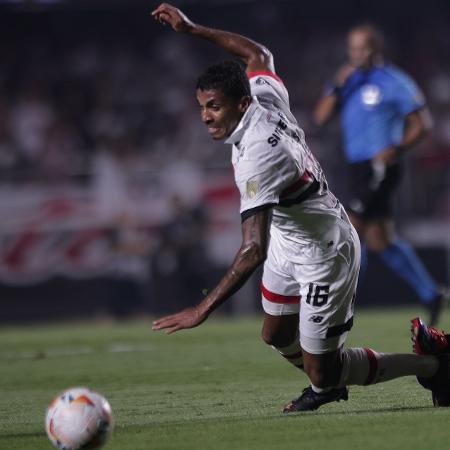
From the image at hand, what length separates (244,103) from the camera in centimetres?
527

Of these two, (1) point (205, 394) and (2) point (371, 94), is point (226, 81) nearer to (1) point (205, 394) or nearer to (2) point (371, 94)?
(1) point (205, 394)

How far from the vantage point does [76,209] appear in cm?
1521

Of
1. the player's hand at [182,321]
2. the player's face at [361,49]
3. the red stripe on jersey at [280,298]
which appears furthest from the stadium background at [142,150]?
the player's hand at [182,321]

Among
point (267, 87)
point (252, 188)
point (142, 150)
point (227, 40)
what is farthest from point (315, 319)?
point (142, 150)

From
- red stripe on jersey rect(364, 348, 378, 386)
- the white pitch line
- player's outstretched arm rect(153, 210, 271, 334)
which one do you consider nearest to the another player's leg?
red stripe on jersey rect(364, 348, 378, 386)

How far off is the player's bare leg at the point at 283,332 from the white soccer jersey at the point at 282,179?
15.4 inches

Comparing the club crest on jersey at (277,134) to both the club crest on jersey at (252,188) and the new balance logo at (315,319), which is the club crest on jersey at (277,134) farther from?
the new balance logo at (315,319)

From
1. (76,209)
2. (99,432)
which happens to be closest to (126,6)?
(76,209)

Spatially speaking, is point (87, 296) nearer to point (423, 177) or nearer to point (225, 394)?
point (423, 177)

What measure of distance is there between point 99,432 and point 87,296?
10.5 meters

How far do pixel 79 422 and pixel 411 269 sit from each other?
6598mm

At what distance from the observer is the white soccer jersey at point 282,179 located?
507cm

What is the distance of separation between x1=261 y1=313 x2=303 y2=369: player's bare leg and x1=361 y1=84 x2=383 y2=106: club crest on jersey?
210 inches

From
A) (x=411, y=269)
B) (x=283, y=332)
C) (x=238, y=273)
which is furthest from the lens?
(x=411, y=269)
